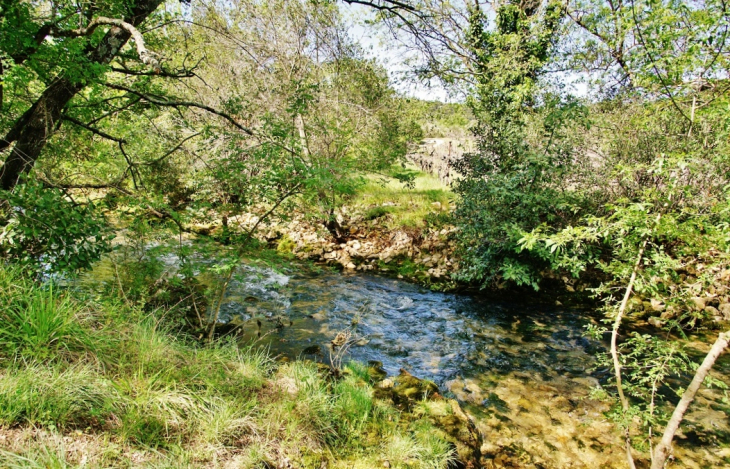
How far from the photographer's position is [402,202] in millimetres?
11898

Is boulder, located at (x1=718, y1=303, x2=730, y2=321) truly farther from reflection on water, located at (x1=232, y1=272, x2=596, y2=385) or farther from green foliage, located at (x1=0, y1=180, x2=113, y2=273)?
green foliage, located at (x1=0, y1=180, x2=113, y2=273)

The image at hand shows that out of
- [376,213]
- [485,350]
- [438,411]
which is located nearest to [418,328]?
[485,350]

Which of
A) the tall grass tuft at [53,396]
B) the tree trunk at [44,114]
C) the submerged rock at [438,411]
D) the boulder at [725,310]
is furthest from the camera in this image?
the boulder at [725,310]

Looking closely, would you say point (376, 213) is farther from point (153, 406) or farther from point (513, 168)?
point (153, 406)

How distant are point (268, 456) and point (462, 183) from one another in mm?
7192

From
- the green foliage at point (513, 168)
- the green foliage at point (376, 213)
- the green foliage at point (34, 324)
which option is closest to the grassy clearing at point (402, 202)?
the green foliage at point (376, 213)

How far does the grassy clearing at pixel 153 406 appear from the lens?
198 cm

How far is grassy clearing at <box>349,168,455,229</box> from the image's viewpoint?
10765mm

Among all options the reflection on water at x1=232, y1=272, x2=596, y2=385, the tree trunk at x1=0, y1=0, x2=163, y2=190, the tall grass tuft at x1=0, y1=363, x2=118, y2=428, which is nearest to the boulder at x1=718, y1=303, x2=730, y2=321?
the reflection on water at x1=232, y1=272, x2=596, y2=385

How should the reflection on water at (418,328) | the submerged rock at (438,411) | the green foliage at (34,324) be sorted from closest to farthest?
1. the green foliage at (34,324)
2. the submerged rock at (438,411)
3. the reflection on water at (418,328)

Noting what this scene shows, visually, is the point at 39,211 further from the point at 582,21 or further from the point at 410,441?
the point at 582,21

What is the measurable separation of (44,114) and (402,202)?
9447 millimetres

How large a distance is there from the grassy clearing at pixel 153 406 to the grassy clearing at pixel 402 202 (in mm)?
7704

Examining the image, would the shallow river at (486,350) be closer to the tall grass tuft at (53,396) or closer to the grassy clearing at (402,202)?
the tall grass tuft at (53,396)
